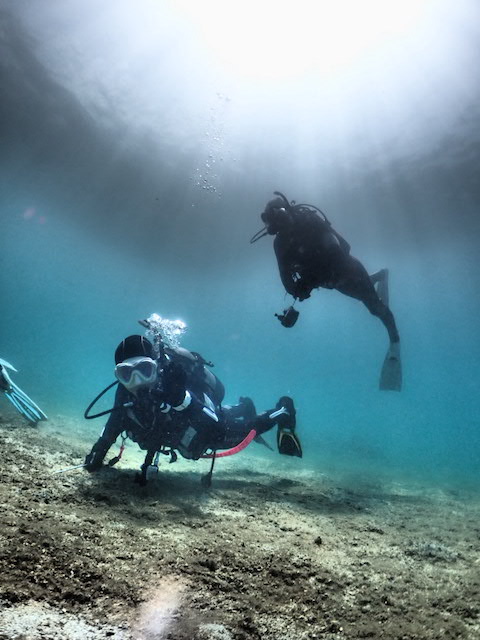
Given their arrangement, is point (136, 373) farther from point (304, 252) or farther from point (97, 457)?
point (304, 252)

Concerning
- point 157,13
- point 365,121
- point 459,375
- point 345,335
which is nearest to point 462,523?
point 365,121

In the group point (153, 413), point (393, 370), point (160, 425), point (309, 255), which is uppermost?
point (309, 255)

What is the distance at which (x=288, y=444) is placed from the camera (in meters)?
6.01

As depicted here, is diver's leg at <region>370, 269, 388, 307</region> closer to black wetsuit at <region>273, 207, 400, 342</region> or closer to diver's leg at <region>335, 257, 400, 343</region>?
diver's leg at <region>335, 257, 400, 343</region>

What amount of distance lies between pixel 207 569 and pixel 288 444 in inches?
145

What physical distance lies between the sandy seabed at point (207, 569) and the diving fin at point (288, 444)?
1.42 metres

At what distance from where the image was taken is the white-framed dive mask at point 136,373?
4324mm

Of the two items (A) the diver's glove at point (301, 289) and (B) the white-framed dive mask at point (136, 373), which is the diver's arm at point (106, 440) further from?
(A) the diver's glove at point (301, 289)

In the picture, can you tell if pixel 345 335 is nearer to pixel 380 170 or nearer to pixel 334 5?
pixel 380 170

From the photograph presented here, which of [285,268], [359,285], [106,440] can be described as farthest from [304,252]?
[106,440]

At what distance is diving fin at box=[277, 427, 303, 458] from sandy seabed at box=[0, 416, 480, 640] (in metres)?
1.42

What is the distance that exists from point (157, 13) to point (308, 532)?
55.1ft

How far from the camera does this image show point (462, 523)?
506 centimetres

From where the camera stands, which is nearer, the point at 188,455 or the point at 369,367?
the point at 188,455
